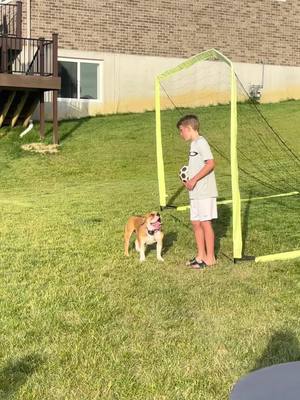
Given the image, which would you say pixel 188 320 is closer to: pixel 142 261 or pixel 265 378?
pixel 142 261

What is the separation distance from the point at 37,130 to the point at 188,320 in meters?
13.8

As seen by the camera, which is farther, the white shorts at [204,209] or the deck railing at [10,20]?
the deck railing at [10,20]

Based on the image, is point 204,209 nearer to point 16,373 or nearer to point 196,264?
point 196,264

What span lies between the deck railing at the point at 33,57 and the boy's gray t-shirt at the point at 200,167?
10473 mm

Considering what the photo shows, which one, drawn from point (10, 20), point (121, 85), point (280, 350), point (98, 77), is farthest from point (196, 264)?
point (121, 85)

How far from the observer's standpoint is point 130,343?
4059 mm

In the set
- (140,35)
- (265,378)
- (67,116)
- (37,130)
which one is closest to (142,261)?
(265,378)

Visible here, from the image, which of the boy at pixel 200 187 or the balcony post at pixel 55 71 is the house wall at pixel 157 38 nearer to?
the balcony post at pixel 55 71

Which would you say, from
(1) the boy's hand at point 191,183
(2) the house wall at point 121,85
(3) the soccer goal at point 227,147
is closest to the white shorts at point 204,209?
(1) the boy's hand at point 191,183

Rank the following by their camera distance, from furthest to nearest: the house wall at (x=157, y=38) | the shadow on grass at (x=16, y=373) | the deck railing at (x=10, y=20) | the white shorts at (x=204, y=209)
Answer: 1. the house wall at (x=157, y=38)
2. the deck railing at (x=10, y=20)
3. the white shorts at (x=204, y=209)
4. the shadow on grass at (x=16, y=373)

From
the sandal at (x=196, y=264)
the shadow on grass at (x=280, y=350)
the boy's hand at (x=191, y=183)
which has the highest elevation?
the boy's hand at (x=191, y=183)

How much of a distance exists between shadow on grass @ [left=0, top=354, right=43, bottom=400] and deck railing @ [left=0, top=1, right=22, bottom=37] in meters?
14.9

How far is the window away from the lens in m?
20.1

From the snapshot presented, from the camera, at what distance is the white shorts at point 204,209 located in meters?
6.04
